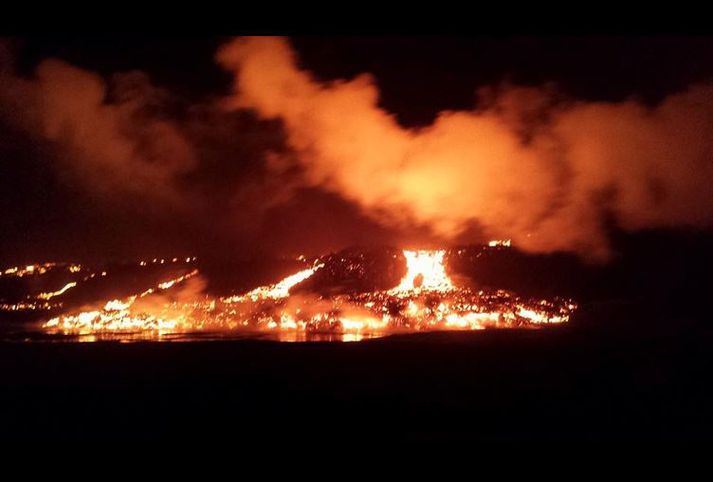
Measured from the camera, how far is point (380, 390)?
156 inches

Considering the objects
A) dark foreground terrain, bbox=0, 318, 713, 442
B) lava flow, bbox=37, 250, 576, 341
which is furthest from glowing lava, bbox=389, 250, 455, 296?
dark foreground terrain, bbox=0, 318, 713, 442

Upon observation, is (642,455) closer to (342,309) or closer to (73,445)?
(73,445)

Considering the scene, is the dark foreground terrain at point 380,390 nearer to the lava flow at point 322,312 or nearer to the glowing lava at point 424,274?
the lava flow at point 322,312

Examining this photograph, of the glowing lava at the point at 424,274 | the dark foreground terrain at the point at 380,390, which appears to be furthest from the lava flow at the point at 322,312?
the dark foreground terrain at the point at 380,390

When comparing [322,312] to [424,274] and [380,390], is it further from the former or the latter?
[380,390]

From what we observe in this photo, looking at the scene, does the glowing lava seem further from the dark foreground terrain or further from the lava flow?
the dark foreground terrain

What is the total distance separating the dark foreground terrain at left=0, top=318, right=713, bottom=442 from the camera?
321 centimetres

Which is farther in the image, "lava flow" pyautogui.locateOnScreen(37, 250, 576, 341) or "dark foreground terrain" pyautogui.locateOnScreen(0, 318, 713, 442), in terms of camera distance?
"lava flow" pyautogui.locateOnScreen(37, 250, 576, 341)

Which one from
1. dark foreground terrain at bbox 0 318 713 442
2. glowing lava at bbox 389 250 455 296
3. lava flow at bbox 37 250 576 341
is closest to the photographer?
dark foreground terrain at bbox 0 318 713 442

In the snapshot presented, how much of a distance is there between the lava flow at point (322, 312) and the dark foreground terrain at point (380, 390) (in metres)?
1.95

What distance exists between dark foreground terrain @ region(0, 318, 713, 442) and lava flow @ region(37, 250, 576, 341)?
76.7 inches

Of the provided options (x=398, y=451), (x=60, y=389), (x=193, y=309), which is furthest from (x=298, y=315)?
(x=398, y=451)

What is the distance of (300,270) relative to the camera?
35.4 feet

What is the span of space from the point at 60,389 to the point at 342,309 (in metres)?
5.38
